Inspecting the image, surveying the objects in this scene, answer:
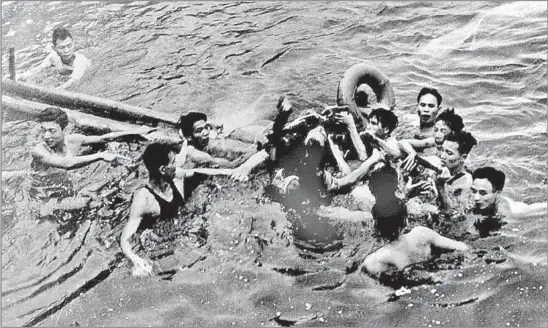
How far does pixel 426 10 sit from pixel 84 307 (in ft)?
23.4

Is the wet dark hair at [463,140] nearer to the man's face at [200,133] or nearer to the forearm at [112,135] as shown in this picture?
the man's face at [200,133]

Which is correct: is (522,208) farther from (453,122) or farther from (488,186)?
(453,122)

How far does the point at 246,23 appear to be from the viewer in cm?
968

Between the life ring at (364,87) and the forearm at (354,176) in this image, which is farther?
the life ring at (364,87)

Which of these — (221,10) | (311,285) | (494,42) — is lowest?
(311,285)

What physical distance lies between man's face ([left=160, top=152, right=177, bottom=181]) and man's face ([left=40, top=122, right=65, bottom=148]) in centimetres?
143

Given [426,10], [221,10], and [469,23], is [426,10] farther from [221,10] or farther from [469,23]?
[221,10]

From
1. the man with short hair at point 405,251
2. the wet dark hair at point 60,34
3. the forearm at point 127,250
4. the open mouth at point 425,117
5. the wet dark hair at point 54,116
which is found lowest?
the man with short hair at point 405,251

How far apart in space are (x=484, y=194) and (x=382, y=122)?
136cm

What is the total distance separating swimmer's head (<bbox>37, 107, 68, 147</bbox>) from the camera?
6395 mm

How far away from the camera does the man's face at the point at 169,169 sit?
5.88 metres

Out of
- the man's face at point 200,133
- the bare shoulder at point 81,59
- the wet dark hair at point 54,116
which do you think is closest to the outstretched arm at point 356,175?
the man's face at point 200,133

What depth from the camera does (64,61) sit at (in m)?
8.66

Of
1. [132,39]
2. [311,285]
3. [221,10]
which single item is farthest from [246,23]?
[311,285]
